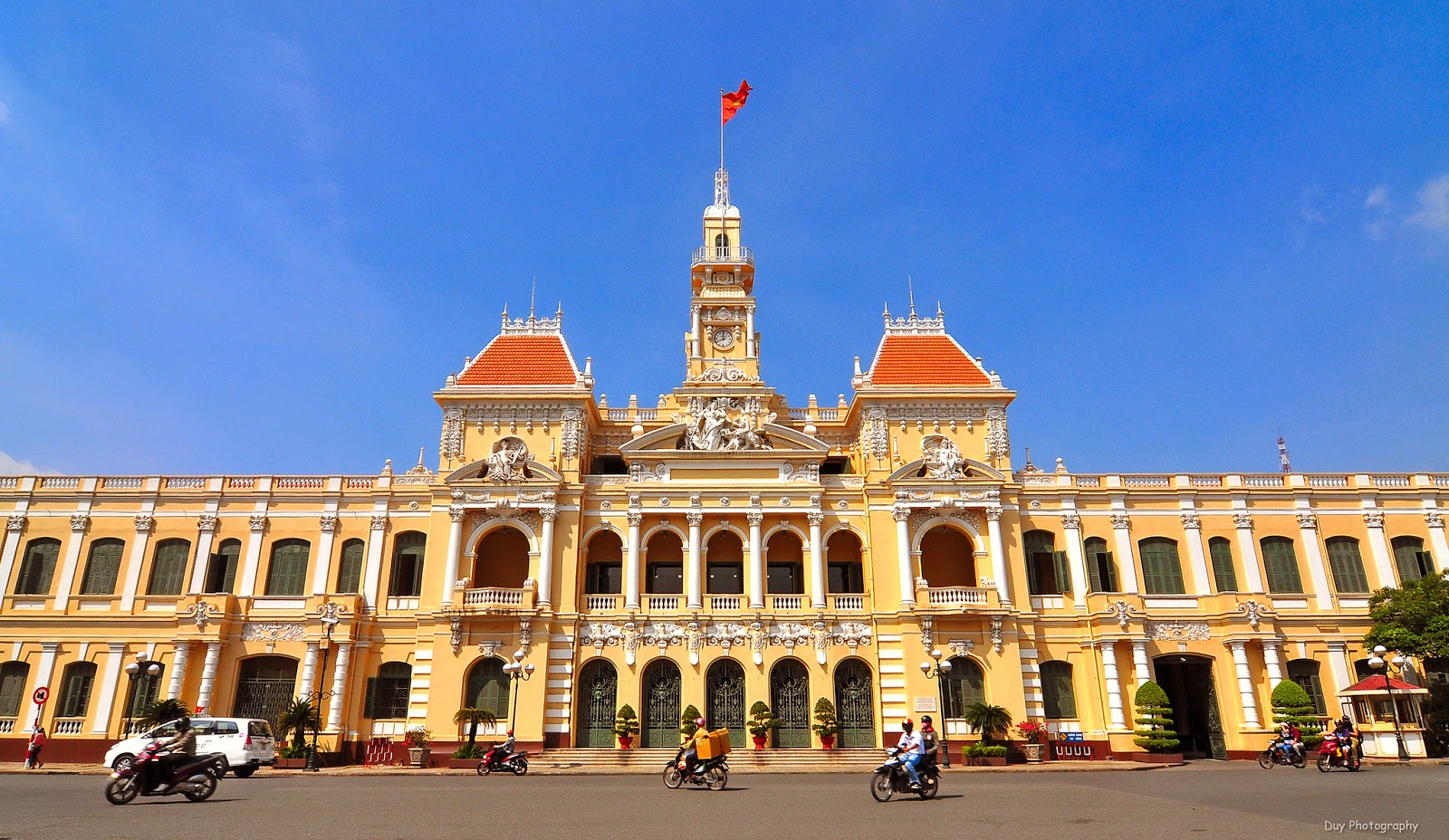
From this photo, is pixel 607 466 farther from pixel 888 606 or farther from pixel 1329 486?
pixel 1329 486

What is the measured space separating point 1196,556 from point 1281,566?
139 inches

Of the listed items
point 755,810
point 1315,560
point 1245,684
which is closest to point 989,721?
point 1245,684

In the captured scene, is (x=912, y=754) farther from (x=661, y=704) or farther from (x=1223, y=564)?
(x=1223, y=564)

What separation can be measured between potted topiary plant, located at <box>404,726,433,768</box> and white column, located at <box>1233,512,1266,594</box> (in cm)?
3290

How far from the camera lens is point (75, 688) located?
1405 inches

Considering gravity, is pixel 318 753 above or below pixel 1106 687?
below

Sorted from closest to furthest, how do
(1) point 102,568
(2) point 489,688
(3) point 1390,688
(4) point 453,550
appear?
(3) point 1390,688
(2) point 489,688
(4) point 453,550
(1) point 102,568

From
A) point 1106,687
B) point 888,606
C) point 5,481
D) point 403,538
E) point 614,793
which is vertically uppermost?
point 5,481

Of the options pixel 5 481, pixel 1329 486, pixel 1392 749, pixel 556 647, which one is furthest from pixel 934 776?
pixel 5 481

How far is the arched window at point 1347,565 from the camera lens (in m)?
36.9

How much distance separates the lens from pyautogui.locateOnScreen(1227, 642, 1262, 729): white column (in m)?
34.1

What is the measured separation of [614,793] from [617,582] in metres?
19.5

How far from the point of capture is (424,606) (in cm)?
3634

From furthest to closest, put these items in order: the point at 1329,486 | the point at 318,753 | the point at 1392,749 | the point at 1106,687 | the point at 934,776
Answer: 1. the point at 1329,486
2. the point at 1106,687
3. the point at 318,753
4. the point at 1392,749
5. the point at 934,776
